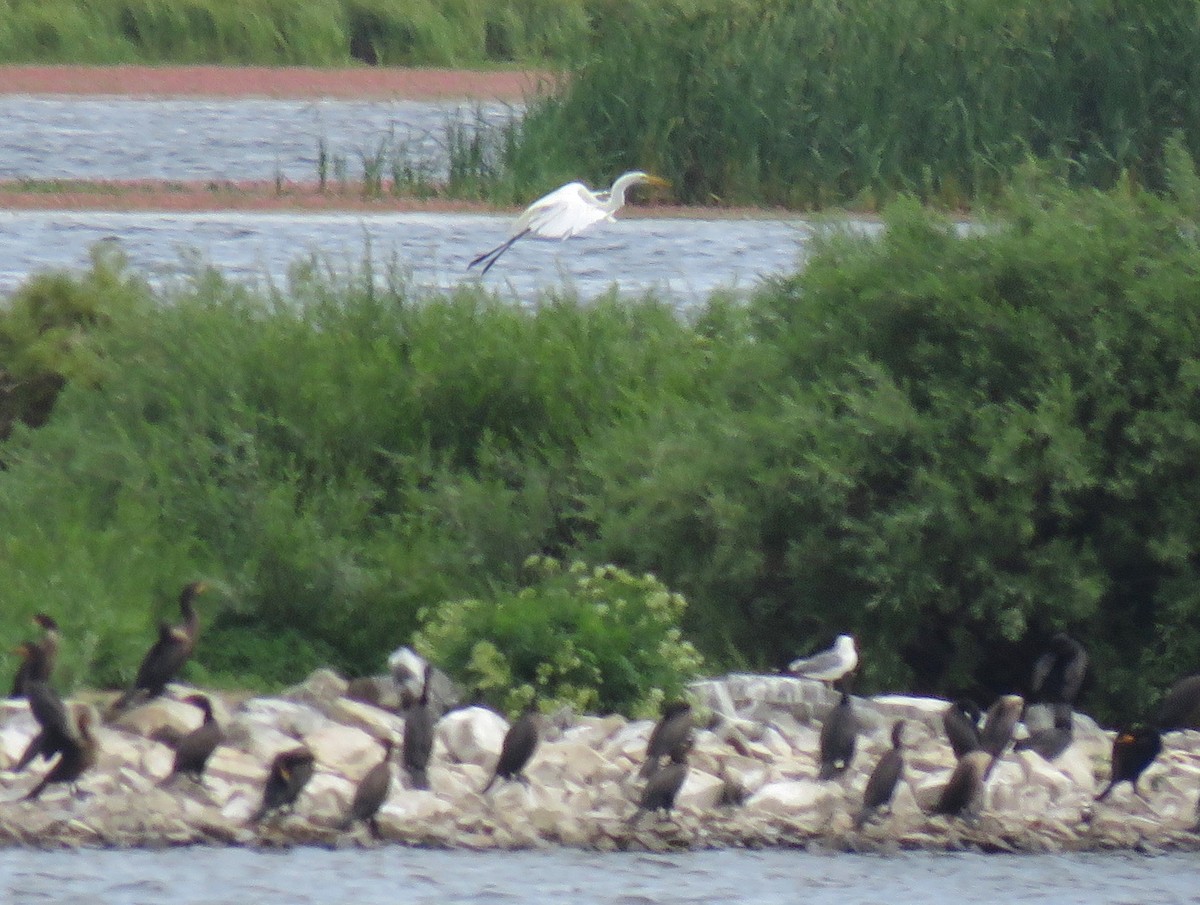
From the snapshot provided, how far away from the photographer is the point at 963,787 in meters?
10.1

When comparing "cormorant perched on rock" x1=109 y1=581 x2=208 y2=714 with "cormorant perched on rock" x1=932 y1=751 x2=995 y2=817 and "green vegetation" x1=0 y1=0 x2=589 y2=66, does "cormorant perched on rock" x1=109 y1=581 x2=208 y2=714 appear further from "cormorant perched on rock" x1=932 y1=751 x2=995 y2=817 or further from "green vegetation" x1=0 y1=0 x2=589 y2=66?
"green vegetation" x1=0 y1=0 x2=589 y2=66

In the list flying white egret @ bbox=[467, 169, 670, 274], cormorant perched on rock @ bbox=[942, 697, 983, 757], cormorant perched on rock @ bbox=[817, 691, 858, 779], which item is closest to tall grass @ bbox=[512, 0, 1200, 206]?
flying white egret @ bbox=[467, 169, 670, 274]

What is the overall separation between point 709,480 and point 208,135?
18.6m

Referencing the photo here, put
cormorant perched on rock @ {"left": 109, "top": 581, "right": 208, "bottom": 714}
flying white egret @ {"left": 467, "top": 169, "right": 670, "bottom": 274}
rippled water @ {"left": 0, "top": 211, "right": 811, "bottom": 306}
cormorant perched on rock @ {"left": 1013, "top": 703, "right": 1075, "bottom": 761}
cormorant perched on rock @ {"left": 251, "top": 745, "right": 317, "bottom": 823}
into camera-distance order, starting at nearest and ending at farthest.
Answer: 1. cormorant perched on rock @ {"left": 251, "top": 745, "right": 317, "bottom": 823}
2. cormorant perched on rock @ {"left": 109, "top": 581, "right": 208, "bottom": 714}
3. cormorant perched on rock @ {"left": 1013, "top": 703, "right": 1075, "bottom": 761}
4. flying white egret @ {"left": 467, "top": 169, "right": 670, "bottom": 274}
5. rippled water @ {"left": 0, "top": 211, "right": 811, "bottom": 306}

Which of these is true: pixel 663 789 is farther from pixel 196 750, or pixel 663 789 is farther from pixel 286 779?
pixel 196 750

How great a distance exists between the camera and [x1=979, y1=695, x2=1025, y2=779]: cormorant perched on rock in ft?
34.7

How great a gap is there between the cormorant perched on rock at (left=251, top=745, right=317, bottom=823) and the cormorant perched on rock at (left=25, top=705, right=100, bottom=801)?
0.69 meters

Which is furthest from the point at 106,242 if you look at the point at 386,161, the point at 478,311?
the point at 386,161

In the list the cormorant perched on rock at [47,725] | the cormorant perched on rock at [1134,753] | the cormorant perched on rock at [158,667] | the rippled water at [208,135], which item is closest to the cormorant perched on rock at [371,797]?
the cormorant perched on rock at [47,725]

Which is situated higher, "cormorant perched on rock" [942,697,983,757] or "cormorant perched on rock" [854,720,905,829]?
"cormorant perched on rock" [942,697,983,757]

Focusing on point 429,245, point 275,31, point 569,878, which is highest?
point 275,31

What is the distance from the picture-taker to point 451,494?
1254 cm

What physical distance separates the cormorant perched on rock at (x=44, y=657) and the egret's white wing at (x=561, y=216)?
4.87 m

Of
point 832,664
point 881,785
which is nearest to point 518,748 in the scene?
point 881,785
